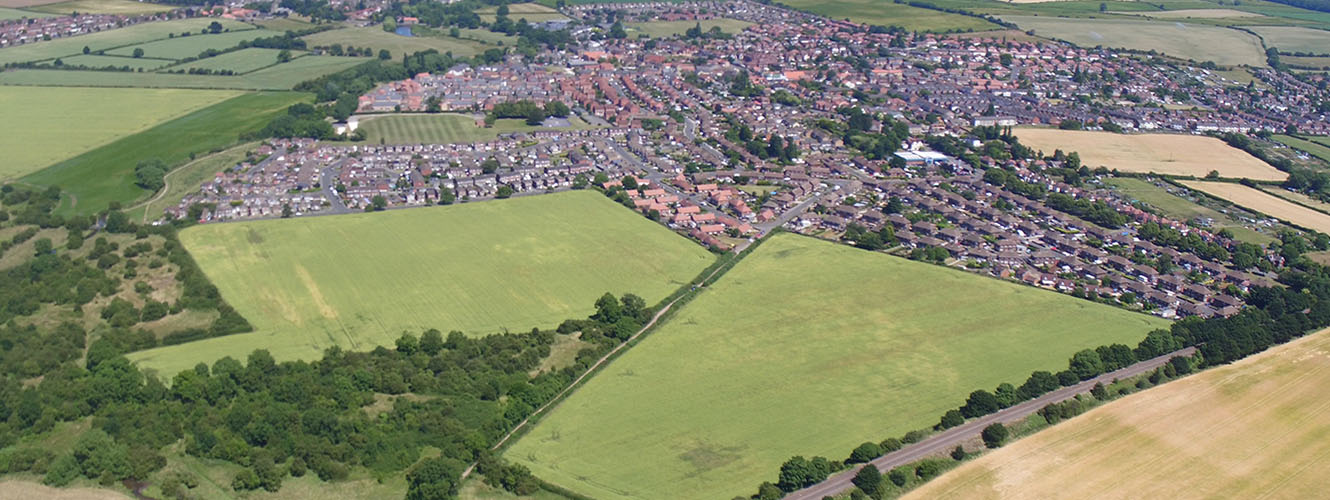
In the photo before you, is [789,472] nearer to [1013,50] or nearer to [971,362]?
[971,362]

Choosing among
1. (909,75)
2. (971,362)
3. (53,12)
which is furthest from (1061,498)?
(53,12)

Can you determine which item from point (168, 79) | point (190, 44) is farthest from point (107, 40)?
point (168, 79)

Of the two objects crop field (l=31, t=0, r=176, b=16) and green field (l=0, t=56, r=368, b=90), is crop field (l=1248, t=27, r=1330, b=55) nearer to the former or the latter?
green field (l=0, t=56, r=368, b=90)

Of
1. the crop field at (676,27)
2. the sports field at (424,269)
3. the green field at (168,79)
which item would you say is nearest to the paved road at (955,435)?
the sports field at (424,269)

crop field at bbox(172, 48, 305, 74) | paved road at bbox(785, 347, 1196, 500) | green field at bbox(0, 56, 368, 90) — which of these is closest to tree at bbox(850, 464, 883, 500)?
paved road at bbox(785, 347, 1196, 500)

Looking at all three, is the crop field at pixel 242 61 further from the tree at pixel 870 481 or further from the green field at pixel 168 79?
the tree at pixel 870 481

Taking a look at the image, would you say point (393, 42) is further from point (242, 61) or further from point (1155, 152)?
point (1155, 152)
